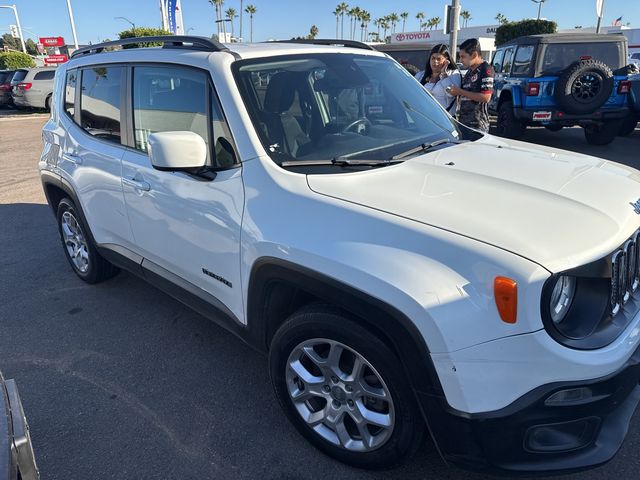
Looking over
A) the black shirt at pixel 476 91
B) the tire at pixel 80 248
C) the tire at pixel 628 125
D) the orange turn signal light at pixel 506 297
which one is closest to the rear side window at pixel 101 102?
the tire at pixel 80 248

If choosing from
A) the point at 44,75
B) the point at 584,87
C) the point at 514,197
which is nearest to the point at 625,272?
the point at 514,197

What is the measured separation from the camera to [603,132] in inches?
379

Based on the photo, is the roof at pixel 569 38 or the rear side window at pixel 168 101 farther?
the roof at pixel 569 38

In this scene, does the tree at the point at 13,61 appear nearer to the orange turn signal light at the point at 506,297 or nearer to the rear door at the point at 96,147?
the rear door at the point at 96,147

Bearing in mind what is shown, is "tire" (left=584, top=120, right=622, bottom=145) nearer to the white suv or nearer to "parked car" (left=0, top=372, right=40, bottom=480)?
the white suv

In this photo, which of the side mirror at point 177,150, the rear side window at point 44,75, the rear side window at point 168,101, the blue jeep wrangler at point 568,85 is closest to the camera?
the side mirror at point 177,150

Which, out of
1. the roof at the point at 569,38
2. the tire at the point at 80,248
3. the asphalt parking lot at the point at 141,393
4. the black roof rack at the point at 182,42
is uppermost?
the black roof rack at the point at 182,42

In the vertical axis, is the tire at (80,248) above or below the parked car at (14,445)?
below

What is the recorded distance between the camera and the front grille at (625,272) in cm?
190

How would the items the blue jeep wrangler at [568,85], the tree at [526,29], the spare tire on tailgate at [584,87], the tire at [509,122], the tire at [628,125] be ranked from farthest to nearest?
the tree at [526,29]
the tire at [628,125]
the tire at [509,122]
the blue jeep wrangler at [568,85]
the spare tire on tailgate at [584,87]

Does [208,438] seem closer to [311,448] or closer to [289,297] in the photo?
[311,448]

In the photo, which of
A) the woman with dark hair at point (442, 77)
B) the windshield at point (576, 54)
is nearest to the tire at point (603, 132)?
the windshield at point (576, 54)

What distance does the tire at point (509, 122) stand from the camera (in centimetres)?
974

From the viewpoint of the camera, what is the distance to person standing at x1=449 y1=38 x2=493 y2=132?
5.26 meters
